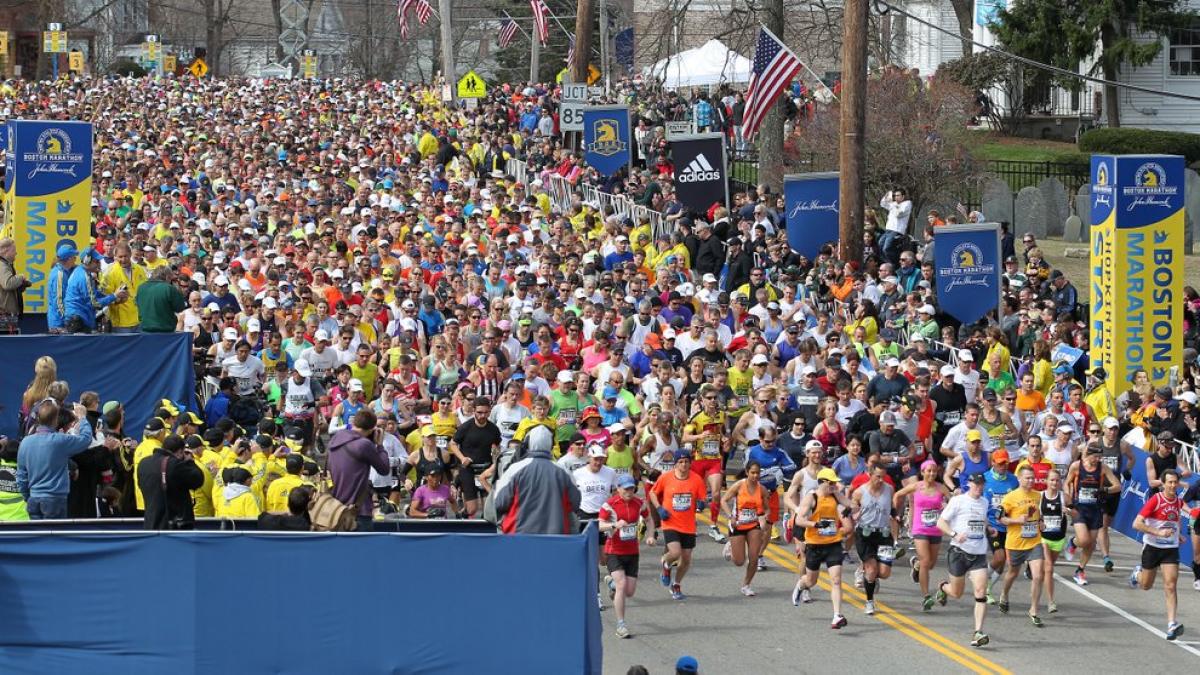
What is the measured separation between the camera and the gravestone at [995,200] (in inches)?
1340

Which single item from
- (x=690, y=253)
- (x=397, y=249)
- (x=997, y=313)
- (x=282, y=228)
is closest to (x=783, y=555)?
(x=997, y=313)

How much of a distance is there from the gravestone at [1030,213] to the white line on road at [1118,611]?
1881cm

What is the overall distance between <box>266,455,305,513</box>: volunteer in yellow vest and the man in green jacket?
724 cm

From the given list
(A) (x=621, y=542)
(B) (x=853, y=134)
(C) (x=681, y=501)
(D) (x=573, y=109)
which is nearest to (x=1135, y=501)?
(C) (x=681, y=501)

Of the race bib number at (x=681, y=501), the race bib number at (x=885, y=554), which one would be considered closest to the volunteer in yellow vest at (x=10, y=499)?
the race bib number at (x=681, y=501)

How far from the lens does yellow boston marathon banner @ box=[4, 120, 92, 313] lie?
21906 millimetres

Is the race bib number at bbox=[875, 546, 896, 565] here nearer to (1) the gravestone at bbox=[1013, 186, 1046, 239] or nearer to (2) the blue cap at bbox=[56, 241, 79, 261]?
(2) the blue cap at bbox=[56, 241, 79, 261]

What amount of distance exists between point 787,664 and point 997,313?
10120 mm

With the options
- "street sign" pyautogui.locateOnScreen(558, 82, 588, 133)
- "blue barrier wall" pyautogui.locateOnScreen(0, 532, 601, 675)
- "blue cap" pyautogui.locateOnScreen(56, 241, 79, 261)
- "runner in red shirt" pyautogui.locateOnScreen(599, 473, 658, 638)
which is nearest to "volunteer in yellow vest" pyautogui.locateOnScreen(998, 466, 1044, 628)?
"runner in red shirt" pyautogui.locateOnScreen(599, 473, 658, 638)

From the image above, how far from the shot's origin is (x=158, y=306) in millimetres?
21141

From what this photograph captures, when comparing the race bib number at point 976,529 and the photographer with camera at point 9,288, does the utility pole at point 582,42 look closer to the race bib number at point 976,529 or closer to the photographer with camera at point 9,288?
the photographer with camera at point 9,288

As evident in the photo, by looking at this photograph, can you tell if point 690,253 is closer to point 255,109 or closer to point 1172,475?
point 1172,475

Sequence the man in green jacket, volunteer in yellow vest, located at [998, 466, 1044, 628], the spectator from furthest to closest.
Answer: the man in green jacket
volunteer in yellow vest, located at [998, 466, 1044, 628]
the spectator

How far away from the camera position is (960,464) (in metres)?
16.4
